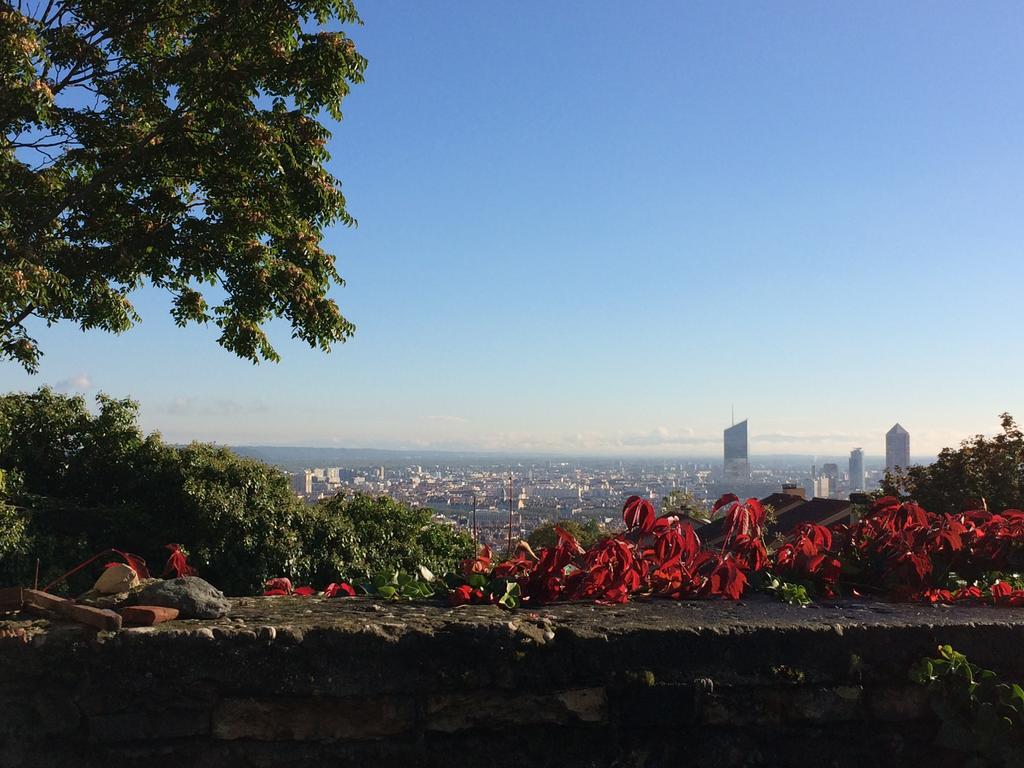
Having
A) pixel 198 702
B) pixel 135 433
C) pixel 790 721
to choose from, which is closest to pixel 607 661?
pixel 790 721

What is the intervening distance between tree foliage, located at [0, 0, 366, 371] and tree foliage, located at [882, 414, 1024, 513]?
1255cm

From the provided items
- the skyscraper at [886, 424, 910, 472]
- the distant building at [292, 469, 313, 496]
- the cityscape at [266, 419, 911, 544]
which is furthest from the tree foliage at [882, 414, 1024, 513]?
the skyscraper at [886, 424, 910, 472]

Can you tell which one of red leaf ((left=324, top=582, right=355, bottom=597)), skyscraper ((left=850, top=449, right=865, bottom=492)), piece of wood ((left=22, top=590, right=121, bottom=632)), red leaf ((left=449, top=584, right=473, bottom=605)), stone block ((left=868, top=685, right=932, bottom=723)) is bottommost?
skyscraper ((left=850, top=449, right=865, bottom=492))

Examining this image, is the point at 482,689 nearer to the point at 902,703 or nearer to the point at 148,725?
the point at 148,725

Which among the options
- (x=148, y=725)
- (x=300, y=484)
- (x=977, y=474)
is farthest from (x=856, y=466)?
(x=148, y=725)

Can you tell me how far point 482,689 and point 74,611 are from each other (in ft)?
3.10

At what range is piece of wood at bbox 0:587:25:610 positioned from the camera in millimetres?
1973

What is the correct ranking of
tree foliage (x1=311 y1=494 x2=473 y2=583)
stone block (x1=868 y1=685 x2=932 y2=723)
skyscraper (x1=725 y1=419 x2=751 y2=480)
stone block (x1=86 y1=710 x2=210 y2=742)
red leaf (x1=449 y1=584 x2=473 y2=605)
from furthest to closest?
1. skyscraper (x1=725 y1=419 x2=751 y2=480)
2. tree foliage (x1=311 y1=494 x2=473 y2=583)
3. red leaf (x1=449 y1=584 x2=473 y2=605)
4. stone block (x1=868 y1=685 x2=932 y2=723)
5. stone block (x1=86 y1=710 x2=210 y2=742)

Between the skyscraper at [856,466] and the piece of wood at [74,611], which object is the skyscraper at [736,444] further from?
the piece of wood at [74,611]

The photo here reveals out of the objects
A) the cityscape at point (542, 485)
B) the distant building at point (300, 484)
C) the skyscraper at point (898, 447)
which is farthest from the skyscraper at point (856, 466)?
the distant building at point (300, 484)

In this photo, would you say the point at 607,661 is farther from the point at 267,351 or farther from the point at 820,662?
the point at 267,351

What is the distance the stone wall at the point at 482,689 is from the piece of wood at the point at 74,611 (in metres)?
0.04

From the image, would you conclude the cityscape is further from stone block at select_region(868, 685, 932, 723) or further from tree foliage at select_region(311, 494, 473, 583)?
stone block at select_region(868, 685, 932, 723)

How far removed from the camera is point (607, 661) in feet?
6.40
